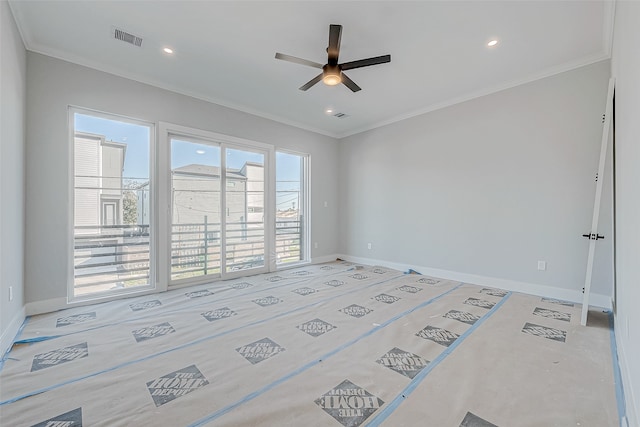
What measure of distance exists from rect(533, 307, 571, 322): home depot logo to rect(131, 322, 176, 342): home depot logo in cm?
381

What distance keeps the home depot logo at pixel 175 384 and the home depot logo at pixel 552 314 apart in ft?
11.0

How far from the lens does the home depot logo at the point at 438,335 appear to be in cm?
230

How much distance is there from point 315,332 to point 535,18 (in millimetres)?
3616

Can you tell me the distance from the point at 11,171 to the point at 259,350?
2759mm

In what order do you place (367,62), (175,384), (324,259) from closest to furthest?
(175,384) → (367,62) → (324,259)

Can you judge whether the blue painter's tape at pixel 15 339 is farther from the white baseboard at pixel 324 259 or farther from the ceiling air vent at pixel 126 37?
the white baseboard at pixel 324 259

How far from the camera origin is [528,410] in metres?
1.50

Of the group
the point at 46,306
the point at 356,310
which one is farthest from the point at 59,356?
the point at 356,310

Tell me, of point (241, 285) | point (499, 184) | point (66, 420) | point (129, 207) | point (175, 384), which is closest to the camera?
point (66, 420)

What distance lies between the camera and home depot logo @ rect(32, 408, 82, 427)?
1.41m

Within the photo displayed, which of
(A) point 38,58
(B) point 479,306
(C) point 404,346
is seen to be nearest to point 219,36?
(A) point 38,58

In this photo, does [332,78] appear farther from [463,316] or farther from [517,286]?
[517,286]

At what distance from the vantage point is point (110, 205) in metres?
3.50

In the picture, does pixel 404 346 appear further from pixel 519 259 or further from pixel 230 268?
pixel 230 268
